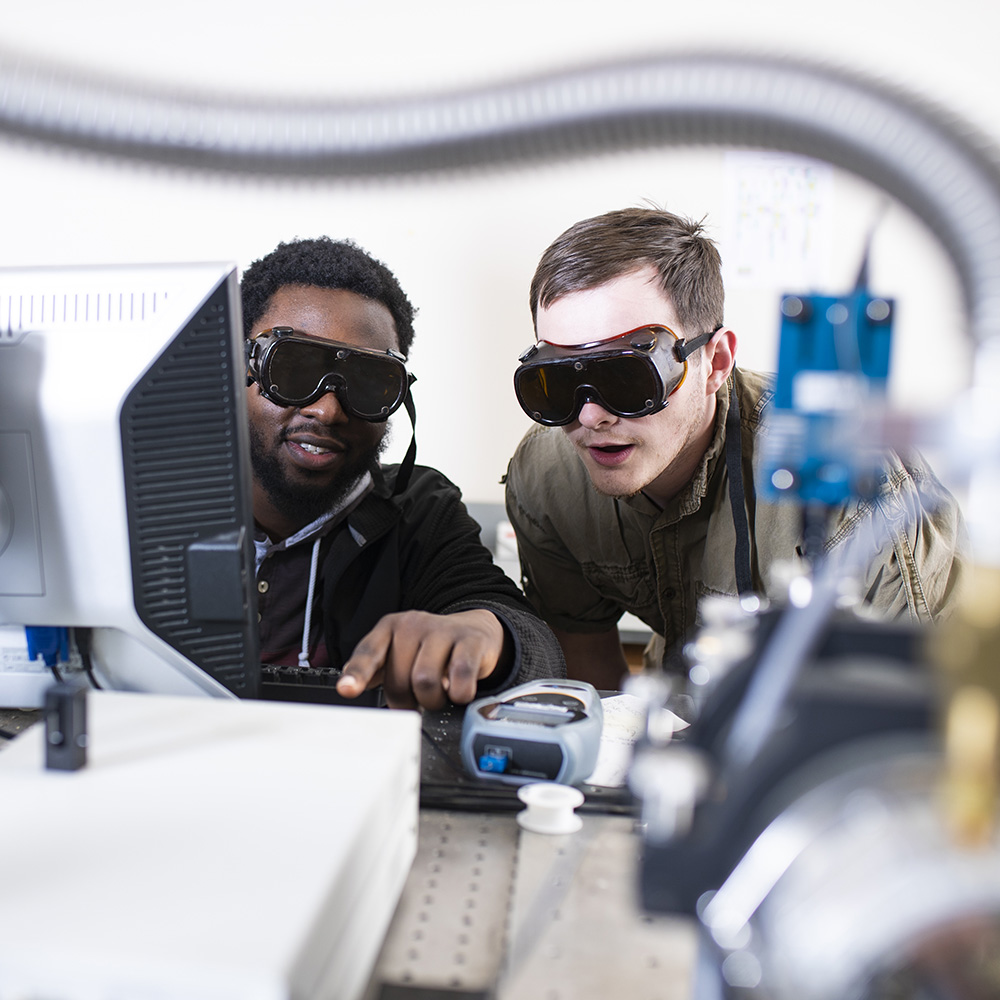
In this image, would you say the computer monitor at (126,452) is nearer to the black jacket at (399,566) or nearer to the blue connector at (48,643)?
the blue connector at (48,643)

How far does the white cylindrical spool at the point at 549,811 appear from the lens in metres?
0.72

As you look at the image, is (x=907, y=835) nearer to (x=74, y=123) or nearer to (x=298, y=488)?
(x=74, y=123)

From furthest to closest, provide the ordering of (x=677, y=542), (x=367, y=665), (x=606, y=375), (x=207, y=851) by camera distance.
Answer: (x=677, y=542) → (x=606, y=375) → (x=367, y=665) → (x=207, y=851)

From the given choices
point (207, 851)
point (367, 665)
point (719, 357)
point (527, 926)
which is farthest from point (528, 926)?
point (719, 357)

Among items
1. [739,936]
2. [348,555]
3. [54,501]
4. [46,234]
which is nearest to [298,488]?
[348,555]

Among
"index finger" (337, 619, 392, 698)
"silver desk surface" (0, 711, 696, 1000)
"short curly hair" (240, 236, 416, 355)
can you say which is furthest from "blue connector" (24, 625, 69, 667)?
"short curly hair" (240, 236, 416, 355)

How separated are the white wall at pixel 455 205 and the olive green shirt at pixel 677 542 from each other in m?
0.57

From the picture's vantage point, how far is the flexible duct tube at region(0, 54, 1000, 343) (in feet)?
1.82

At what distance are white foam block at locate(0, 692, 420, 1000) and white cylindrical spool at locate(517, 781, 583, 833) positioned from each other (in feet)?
0.38

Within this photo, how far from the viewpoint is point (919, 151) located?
1.76ft

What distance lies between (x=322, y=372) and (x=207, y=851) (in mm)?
932

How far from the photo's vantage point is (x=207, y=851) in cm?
47

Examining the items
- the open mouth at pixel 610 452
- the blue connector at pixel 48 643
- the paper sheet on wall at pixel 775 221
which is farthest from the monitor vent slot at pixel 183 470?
the paper sheet on wall at pixel 775 221

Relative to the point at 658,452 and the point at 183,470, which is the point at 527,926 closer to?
the point at 183,470
